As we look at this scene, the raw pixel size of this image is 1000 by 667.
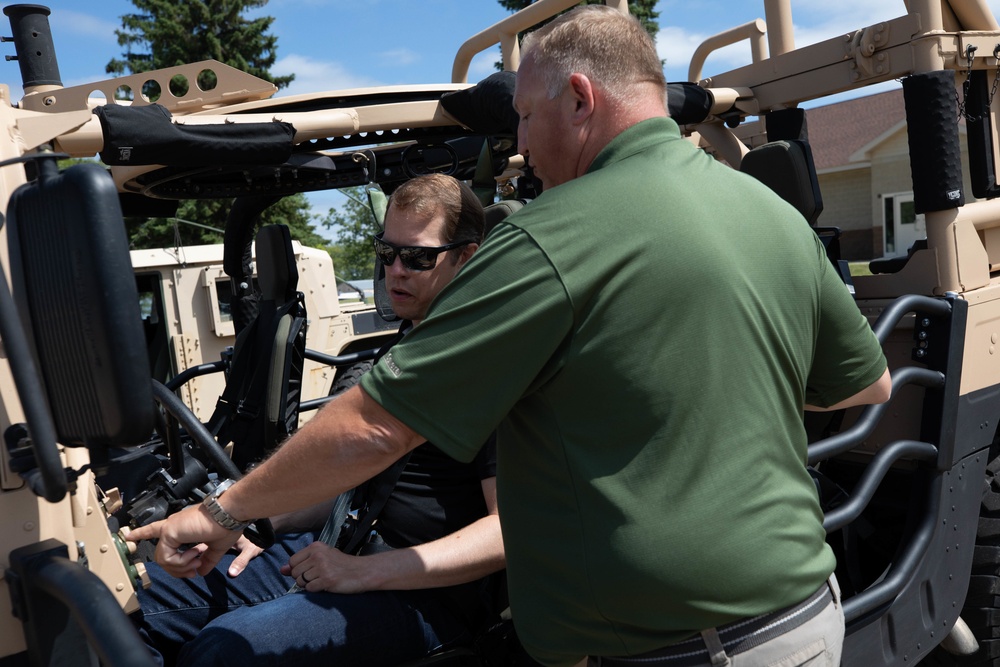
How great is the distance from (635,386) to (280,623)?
1066mm

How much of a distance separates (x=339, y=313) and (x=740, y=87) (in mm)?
6285

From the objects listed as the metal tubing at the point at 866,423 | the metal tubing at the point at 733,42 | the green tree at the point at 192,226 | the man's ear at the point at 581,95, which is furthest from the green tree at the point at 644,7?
the man's ear at the point at 581,95

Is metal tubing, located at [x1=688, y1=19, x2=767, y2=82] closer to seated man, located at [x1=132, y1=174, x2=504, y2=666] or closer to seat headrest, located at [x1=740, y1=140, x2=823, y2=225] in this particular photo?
seat headrest, located at [x1=740, y1=140, x2=823, y2=225]

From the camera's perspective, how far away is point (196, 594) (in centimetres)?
232

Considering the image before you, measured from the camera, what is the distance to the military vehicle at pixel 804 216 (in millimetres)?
1626

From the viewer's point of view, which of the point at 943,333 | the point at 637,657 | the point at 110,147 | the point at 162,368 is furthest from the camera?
the point at 162,368

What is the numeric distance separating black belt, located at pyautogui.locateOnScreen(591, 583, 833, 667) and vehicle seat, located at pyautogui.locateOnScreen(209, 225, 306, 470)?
2.28 meters

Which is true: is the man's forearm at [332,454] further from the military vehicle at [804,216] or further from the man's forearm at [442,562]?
the man's forearm at [442,562]

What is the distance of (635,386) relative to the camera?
1456 millimetres

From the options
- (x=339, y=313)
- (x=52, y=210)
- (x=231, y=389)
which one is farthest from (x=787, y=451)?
(x=339, y=313)

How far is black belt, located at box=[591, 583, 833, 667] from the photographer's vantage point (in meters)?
1.54

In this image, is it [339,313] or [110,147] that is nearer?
[110,147]

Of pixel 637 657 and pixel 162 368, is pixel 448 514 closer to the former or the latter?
pixel 637 657

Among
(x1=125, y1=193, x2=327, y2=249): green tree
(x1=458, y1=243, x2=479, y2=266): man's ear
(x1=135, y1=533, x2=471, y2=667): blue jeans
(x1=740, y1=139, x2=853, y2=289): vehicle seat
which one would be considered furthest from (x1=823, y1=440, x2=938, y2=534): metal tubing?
(x1=125, y1=193, x2=327, y2=249): green tree
